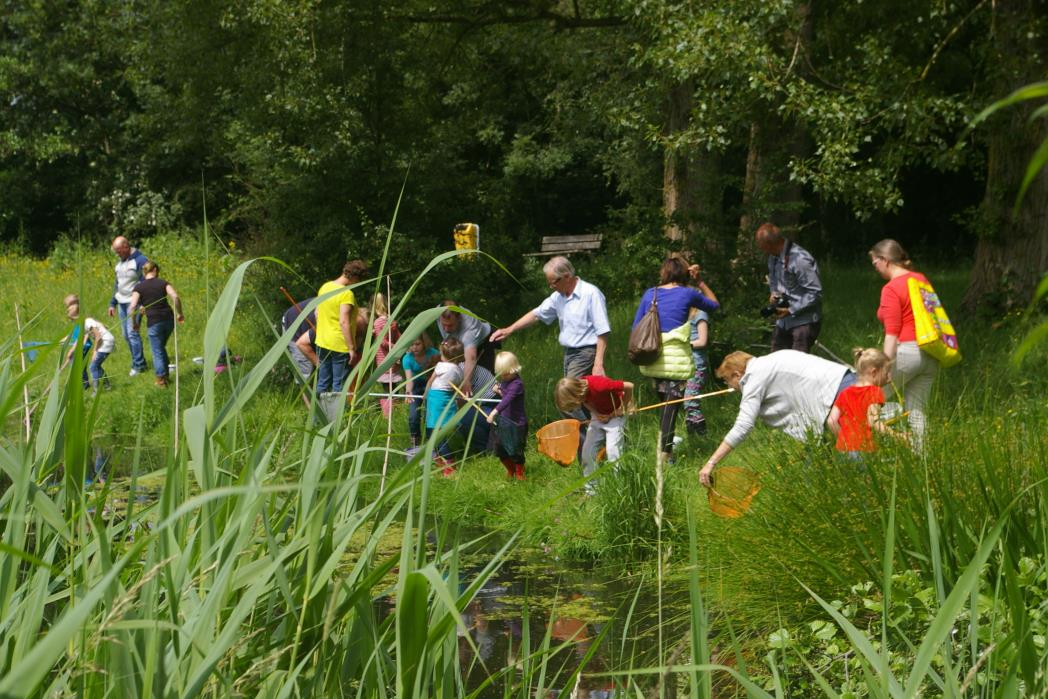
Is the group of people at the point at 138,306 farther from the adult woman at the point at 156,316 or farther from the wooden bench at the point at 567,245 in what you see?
the wooden bench at the point at 567,245

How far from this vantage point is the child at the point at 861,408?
15.8 feet

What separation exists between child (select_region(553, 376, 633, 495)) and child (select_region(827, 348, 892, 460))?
1680 mm

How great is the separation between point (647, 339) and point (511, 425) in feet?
3.52

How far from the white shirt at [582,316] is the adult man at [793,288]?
175cm

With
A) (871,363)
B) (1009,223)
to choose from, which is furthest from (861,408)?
(1009,223)

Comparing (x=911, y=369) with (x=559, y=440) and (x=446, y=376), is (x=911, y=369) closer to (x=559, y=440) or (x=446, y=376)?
(x=559, y=440)

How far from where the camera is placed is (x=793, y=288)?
9.66m

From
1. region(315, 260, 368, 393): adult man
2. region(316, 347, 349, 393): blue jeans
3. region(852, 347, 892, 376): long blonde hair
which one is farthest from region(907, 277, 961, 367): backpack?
region(316, 347, 349, 393): blue jeans

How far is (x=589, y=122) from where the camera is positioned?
21.5 m

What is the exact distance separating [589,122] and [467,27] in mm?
6077

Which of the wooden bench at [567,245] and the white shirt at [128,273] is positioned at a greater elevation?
the white shirt at [128,273]

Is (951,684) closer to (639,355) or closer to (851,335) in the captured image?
(639,355)

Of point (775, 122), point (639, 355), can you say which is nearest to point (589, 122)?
point (775, 122)

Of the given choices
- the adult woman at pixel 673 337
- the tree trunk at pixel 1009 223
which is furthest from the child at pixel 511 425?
the tree trunk at pixel 1009 223
